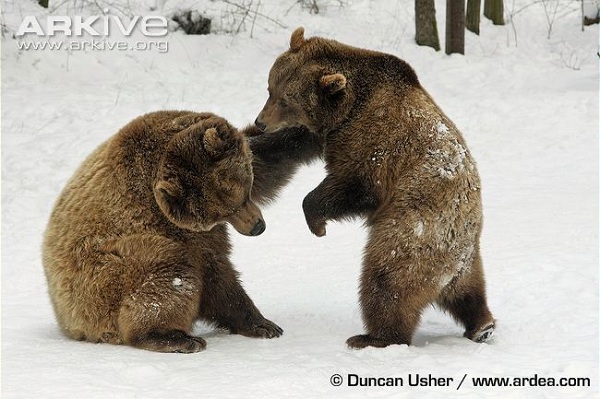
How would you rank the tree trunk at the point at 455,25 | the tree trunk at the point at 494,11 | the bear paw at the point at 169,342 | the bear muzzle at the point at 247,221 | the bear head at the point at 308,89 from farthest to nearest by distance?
the tree trunk at the point at 494,11
the tree trunk at the point at 455,25
the bear head at the point at 308,89
the bear muzzle at the point at 247,221
the bear paw at the point at 169,342

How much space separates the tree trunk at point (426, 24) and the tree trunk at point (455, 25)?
424mm

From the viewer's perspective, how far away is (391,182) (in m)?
6.33

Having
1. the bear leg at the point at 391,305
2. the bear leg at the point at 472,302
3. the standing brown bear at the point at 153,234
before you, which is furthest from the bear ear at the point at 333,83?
the bear leg at the point at 472,302

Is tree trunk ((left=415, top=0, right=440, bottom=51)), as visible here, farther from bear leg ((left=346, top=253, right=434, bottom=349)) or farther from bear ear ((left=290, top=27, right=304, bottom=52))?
bear leg ((left=346, top=253, right=434, bottom=349))

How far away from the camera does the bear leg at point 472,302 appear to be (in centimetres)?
645

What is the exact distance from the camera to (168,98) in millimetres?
15531

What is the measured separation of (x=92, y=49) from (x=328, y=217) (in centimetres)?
1165

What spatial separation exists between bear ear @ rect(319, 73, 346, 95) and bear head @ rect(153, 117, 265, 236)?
0.89 metres

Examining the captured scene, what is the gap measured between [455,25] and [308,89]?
1274cm

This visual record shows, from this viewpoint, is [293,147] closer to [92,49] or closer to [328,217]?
[328,217]

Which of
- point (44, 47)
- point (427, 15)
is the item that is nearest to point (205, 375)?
point (44, 47)

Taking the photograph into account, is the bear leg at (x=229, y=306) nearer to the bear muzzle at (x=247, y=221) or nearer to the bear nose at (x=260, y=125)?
the bear muzzle at (x=247, y=221)

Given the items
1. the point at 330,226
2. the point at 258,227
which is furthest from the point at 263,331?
the point at 330,226

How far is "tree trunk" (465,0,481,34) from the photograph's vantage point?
2072 cm
